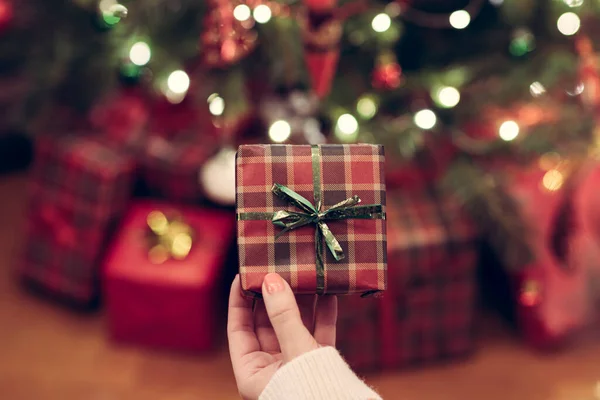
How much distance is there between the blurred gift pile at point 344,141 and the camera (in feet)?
4.90

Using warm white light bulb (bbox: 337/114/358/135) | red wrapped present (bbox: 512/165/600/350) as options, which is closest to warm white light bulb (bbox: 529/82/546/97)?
red wrapped present (bbox: 512/165/600/350)

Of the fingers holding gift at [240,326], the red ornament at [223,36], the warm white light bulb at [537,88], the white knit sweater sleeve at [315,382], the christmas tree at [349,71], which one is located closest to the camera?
the white knit sweater sleeve at [315,382]

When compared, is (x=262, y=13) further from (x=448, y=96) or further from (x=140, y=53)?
(x=448, y=96)

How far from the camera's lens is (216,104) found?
4.78ft

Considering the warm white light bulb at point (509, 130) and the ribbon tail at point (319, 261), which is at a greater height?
the warm white light bulb at point (509, 130)

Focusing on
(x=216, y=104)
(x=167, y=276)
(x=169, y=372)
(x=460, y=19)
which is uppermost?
(x=460, y=19)

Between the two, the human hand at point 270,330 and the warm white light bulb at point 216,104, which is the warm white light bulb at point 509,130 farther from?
the human hand at point 270,330

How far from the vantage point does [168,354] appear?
1662 mm

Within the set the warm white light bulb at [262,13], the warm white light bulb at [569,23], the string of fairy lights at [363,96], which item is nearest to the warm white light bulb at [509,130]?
the string of fairy lights at [363,96]

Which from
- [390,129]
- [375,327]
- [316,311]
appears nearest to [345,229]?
[316,311]

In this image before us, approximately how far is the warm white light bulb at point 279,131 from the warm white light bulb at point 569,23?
0.74 m

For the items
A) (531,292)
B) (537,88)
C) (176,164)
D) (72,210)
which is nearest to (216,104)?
(176,164)

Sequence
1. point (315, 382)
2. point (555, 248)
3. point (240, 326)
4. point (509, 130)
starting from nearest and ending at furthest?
point (315, 382)
point (240, 326)
point (509, 130)
point (555, 248)

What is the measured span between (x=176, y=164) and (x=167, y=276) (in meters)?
0.35
